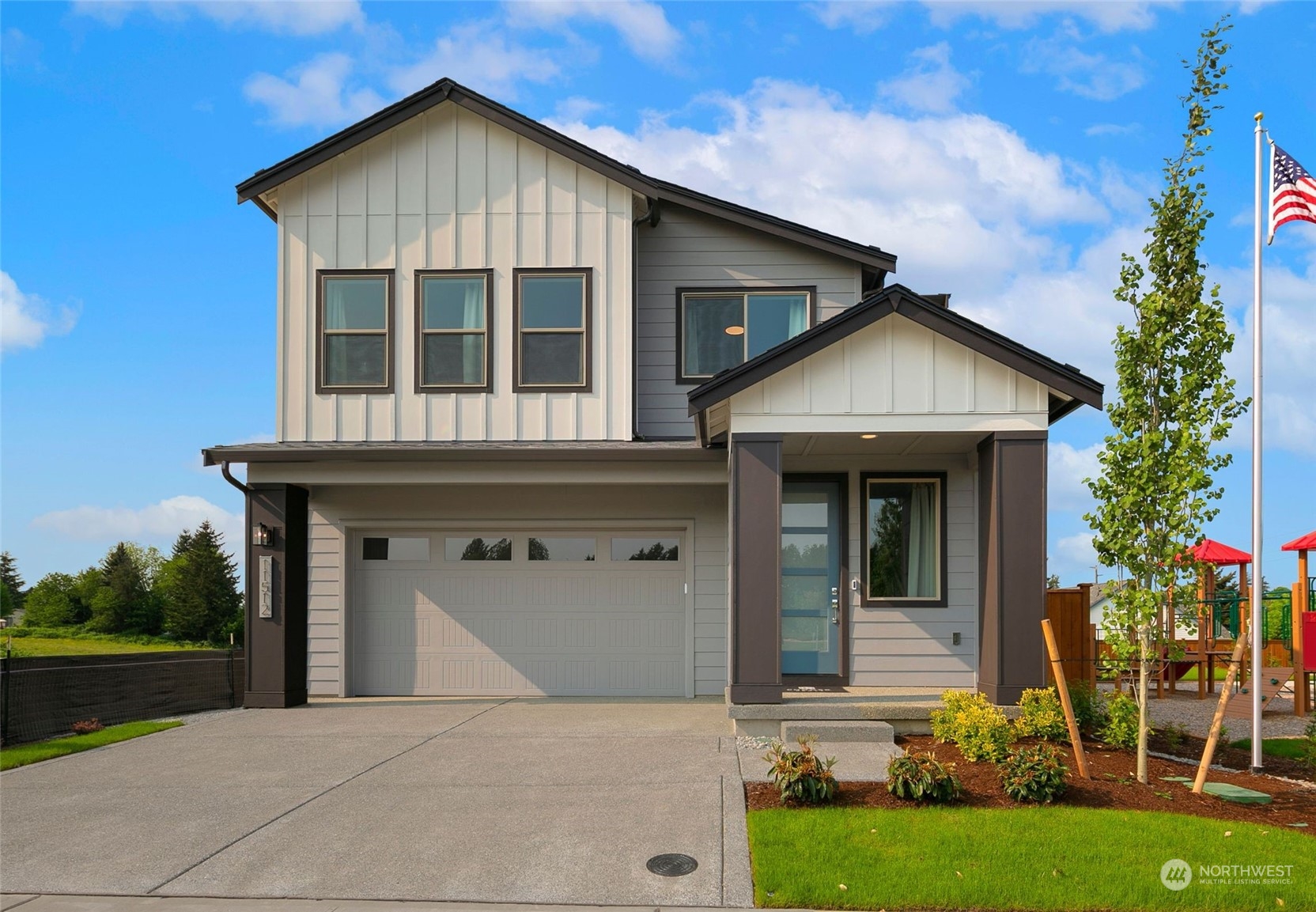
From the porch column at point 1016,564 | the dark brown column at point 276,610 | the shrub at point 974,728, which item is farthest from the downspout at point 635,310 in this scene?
the shrub at point 974,728

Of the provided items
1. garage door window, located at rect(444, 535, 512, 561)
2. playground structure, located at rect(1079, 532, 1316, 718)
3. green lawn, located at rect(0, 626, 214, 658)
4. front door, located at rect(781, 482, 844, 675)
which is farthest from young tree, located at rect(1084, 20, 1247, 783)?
green lawn, located at rect(0, 626, 214, 658)

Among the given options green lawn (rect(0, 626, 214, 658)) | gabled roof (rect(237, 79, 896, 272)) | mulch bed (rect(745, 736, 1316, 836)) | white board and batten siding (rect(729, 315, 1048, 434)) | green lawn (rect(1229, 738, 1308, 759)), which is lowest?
green lawn (rect(0, 626, 214, 658))

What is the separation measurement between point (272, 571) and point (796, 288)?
7402mm

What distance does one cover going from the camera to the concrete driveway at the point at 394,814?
20.2ft

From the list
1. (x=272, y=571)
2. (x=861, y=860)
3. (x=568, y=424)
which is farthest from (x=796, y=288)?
(x=861, y=860)

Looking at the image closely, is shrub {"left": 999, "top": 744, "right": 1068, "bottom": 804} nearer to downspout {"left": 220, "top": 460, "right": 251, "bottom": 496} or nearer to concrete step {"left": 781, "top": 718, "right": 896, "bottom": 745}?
concrete step {"left": 781, "top": 718, "right": 896, "bottom": 745}

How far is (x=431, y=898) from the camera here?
5.92 metres

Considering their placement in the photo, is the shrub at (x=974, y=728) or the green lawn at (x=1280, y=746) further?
the green lawn at (x=1280, y=746)

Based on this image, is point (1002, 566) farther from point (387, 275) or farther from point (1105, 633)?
point (387, 275)

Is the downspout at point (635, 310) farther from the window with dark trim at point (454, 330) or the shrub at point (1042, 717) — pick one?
the shrub at point (1042, 717)

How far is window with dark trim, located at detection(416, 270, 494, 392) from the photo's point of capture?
515 inches

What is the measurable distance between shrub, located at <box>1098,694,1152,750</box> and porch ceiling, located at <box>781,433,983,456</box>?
2814 millimetres

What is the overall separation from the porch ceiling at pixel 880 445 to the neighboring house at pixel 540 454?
74 millimetres

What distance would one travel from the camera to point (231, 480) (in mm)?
12812
